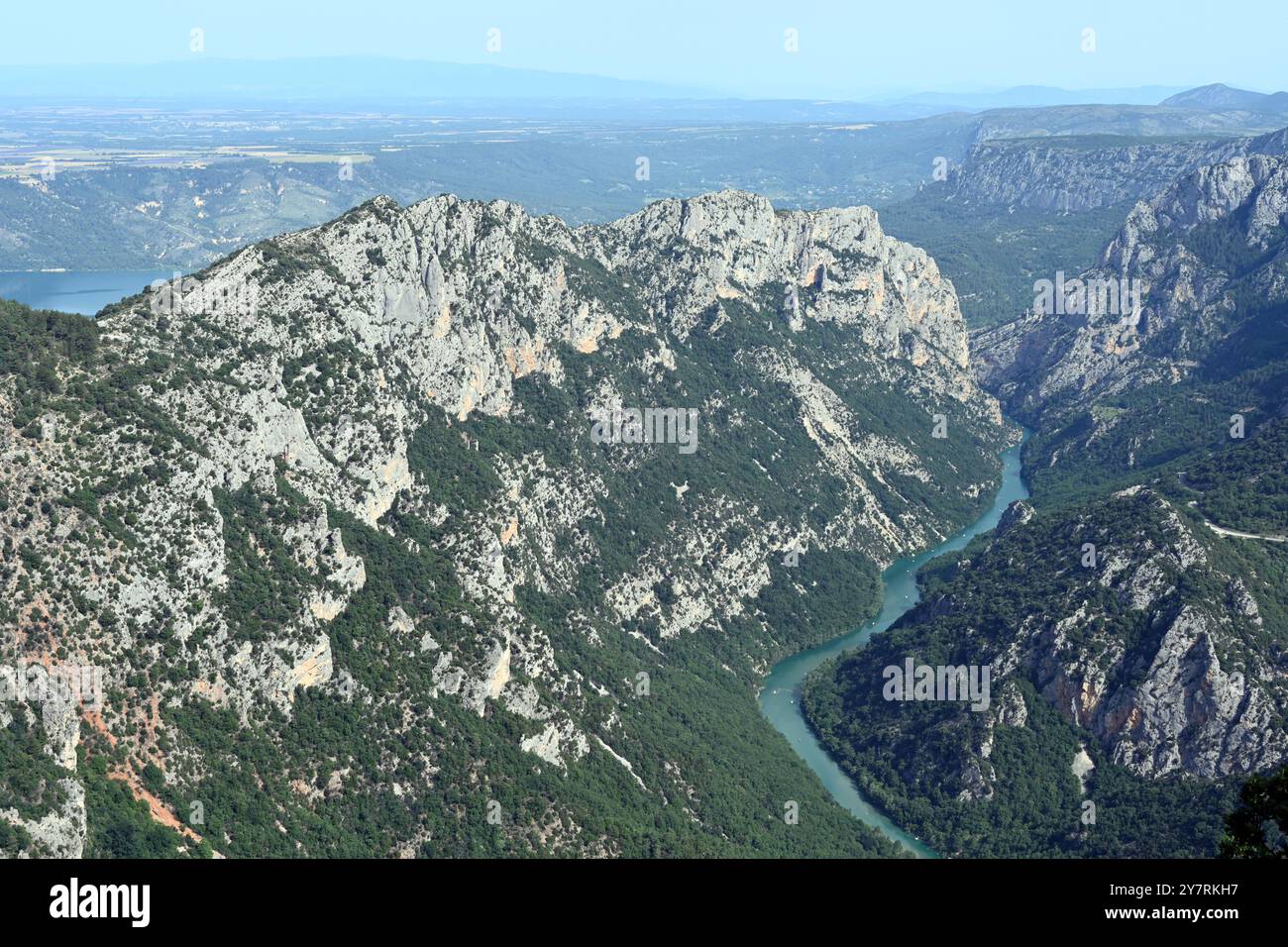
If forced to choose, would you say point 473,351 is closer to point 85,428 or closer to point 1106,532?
point 85,428

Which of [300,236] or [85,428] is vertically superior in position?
[300,236]

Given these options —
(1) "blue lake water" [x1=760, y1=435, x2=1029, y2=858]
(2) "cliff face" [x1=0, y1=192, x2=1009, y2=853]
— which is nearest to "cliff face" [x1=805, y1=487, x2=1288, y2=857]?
(1) "blue lake water" [x1=760, y1=435, x2=1029, y2=858]

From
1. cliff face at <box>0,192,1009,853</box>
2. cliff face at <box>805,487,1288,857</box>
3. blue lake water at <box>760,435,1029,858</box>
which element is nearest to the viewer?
cliff face at <box>0,192,1009,853</box>

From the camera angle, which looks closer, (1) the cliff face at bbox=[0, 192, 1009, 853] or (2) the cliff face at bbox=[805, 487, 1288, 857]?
(1) the cliff face at bbox=[0, 192, 1009, 853]

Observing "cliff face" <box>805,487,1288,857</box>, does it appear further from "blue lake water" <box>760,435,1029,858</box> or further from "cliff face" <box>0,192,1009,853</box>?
"cliff face" <box>0,192,1009,853</box>

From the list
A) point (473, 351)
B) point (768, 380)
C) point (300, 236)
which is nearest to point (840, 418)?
point (768, 380)
